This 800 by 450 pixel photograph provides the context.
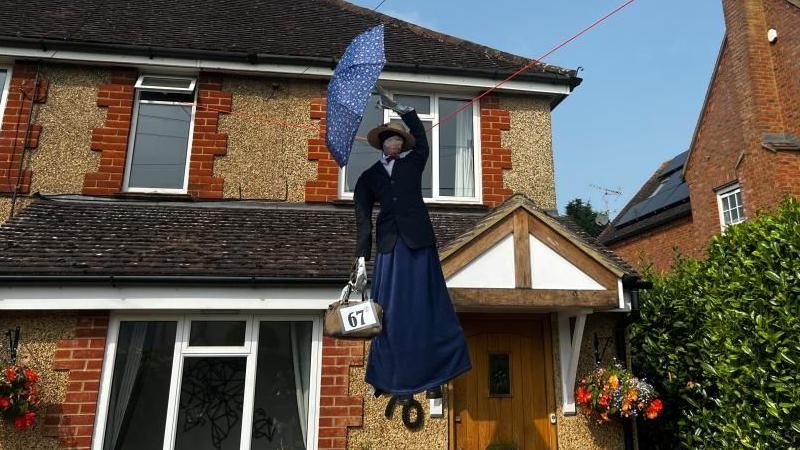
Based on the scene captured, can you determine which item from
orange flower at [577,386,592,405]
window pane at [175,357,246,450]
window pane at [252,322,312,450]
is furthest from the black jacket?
orange flower at [577,386,592,405]

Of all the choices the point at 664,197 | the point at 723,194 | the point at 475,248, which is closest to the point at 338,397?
the point at 475,248

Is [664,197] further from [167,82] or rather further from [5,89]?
[5,89]

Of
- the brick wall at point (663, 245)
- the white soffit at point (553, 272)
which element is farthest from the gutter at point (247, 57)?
the brick wall at point (663, 245)

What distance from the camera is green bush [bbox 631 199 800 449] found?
4441 millimetres

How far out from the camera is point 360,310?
2857 mm

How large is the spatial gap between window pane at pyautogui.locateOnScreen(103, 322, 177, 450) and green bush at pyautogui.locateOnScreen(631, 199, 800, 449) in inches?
223

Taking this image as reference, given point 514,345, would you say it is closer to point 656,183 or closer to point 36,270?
point 36,270

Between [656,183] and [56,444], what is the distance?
19515 mm

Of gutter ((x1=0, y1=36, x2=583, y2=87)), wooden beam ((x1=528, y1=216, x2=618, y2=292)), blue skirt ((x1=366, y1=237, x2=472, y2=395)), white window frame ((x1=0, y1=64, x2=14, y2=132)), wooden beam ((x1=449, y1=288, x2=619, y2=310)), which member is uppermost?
gutter ((x1=0, y1=36, x2=583, y2=87))

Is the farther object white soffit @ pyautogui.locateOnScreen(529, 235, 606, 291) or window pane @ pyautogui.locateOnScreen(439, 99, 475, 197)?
window pane @ pyautogui.locateOnScreen(439, 99, 475, 197)

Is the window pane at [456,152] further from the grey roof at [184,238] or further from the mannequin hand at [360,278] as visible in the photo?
the mannequin hand at [360,278]

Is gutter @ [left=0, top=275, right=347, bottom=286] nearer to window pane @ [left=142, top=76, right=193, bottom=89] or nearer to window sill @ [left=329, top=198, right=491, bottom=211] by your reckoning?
window sill @ [left=329, top=198, right=491, bottom=211]

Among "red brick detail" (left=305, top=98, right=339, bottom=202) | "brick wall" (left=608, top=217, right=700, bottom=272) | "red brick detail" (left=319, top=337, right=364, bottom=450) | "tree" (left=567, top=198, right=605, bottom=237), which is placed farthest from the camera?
"tree" (left=567, top=198, right=605, bottom=237)

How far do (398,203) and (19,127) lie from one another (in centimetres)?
593
